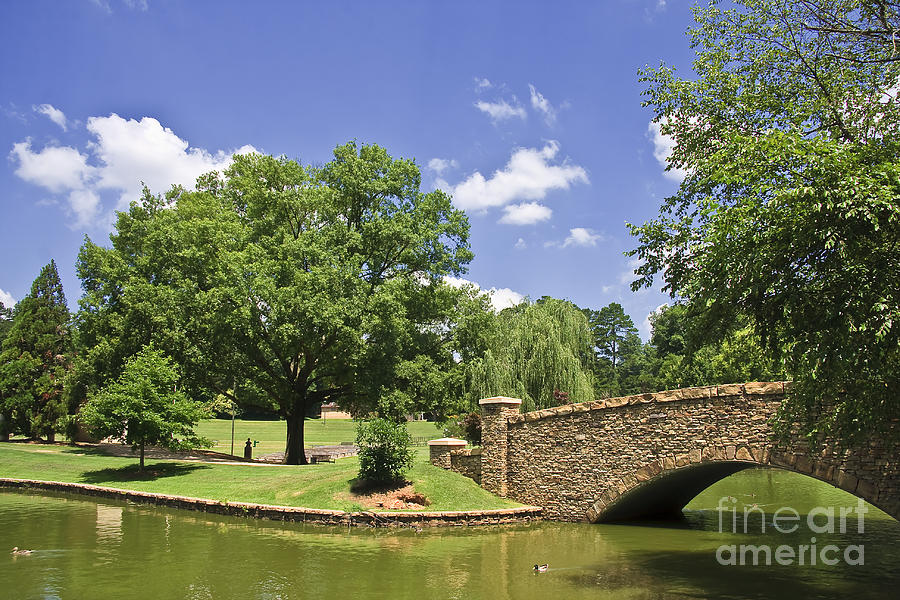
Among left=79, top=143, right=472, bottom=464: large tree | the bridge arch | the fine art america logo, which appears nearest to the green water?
the fine art america logo

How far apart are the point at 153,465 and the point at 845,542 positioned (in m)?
25.7

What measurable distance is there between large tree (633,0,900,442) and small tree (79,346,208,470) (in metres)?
20.8

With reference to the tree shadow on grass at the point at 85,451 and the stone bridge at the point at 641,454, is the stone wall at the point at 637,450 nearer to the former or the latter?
the stone bridge at the point at 641,454

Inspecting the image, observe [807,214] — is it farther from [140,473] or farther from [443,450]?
[140,473]

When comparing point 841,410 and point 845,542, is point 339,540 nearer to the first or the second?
point 841,410

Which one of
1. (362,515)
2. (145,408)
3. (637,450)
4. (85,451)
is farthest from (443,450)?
(85,451)

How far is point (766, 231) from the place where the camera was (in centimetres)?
886

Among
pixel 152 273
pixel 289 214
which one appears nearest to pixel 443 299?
pixel 289 214

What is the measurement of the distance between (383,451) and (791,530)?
11.7 m

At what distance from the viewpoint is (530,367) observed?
30.9 meters

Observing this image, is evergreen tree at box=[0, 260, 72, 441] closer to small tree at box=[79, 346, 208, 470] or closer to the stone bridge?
small tree at box=[79, 346, 208, 470]

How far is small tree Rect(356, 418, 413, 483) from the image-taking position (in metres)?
19.2

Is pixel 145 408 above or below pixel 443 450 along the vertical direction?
above

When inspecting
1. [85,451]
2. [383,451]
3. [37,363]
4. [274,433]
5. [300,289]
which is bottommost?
[274,433]
